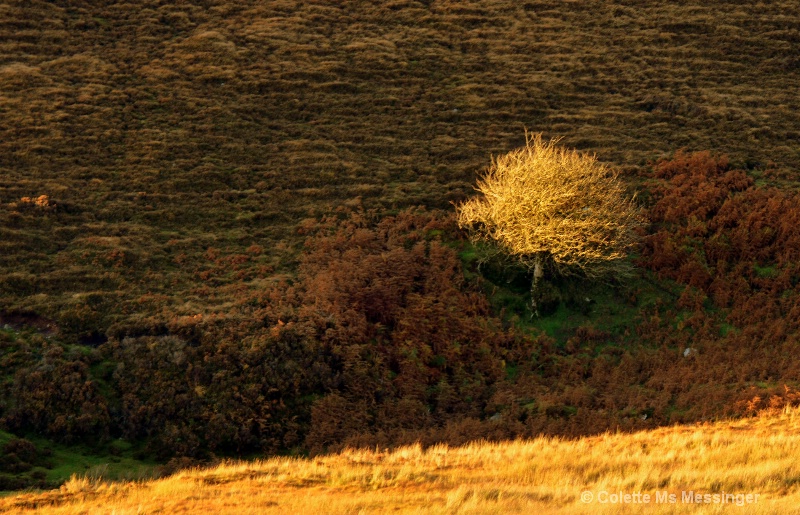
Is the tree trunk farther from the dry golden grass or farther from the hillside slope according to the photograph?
the dry golden grass

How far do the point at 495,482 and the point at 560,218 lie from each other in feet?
43.5

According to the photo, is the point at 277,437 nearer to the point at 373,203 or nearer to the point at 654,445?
the point at 654,445

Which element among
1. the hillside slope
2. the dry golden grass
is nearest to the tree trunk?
the hillside slope

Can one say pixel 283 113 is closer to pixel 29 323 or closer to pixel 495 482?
pixel 29 323

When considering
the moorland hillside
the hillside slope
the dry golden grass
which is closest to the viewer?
the dry golden grass

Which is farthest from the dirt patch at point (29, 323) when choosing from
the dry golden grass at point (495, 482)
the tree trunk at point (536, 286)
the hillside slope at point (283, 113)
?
the tree trunk at point (536, 286)

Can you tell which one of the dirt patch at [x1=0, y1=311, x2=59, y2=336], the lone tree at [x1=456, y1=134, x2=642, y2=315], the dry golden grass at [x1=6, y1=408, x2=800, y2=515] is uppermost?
the lone tree at [x1=456, y1=134, x2=642, y2=315]

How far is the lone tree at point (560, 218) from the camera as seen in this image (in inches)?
955

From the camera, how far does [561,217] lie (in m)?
24.5

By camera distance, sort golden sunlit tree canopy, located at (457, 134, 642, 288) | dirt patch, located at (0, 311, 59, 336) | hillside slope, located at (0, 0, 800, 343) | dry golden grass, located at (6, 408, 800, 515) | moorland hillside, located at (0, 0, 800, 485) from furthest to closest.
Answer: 1. hillside slope, located at (0, 0, 800, 343)
2. golden sunlit tree canopy, located at (457, 134, 642, 288)
3. dirt patch, located at (0, 311, 59, 336)
4. moorland hillside, located at (0, 0, 800, 485)
5. dry golden grass, located at (6, 408, 800, 515)

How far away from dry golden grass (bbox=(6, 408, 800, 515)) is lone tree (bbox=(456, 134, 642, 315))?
9.04 m

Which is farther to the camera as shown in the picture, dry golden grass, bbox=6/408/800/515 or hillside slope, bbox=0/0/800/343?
hillside slope, bbox=0/0/800/343

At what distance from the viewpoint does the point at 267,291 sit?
24.9 m

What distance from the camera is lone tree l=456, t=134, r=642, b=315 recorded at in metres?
24.2
